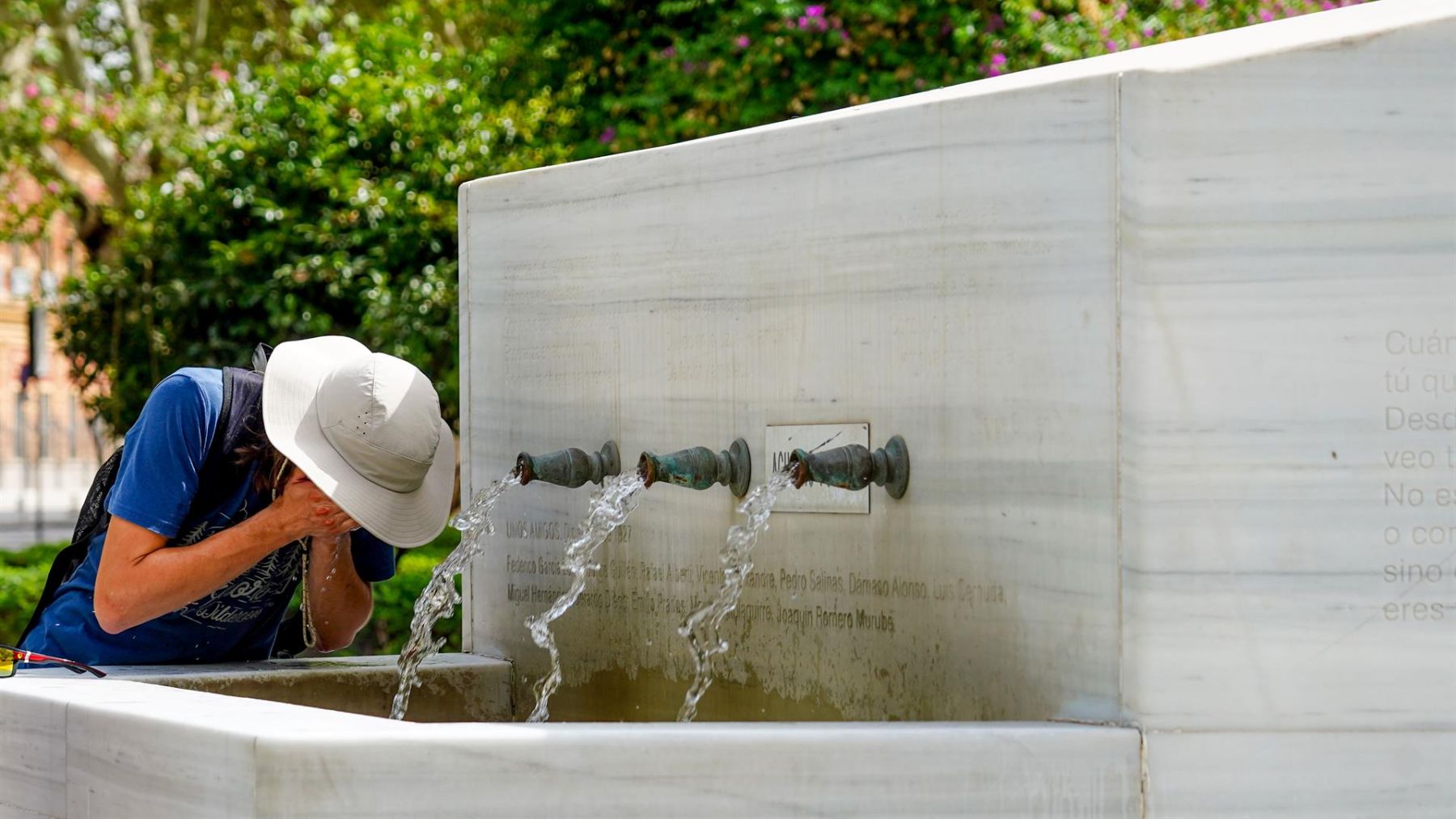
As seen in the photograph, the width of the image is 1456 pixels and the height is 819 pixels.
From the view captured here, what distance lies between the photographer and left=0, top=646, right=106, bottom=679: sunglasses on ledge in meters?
3.56

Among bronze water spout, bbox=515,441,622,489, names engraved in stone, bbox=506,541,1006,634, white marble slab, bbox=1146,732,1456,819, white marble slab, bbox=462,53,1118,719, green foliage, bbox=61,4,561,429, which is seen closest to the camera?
white marble slab, bbox=1146,732,1456,819

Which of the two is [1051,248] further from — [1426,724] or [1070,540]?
[1426,724]

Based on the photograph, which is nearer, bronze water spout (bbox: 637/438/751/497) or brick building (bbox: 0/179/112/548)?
bronze water spout (bbox: 637/438/751/497)

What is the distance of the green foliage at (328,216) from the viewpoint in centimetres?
1020

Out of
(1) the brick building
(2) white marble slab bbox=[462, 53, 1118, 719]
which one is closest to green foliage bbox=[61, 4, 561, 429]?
(2) white marble slab bbox=[462, 53, 1118, 719]

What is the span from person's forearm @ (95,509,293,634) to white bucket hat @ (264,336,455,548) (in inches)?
6.2

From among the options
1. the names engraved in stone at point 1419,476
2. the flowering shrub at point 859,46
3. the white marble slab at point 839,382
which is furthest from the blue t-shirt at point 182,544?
the flowering shrub at point 859,46

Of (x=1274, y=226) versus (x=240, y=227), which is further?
(x=240, y=227)

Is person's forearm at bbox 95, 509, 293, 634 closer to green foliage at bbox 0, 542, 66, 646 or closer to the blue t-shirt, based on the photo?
the blue t-shirt

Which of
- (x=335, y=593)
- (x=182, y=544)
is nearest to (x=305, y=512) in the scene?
(x=182, y=544)

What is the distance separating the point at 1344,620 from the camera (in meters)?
2.85

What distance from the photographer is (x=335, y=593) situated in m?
4.04

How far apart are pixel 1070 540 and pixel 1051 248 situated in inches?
19.5

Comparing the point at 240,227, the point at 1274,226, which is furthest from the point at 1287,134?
the point at 240,227
